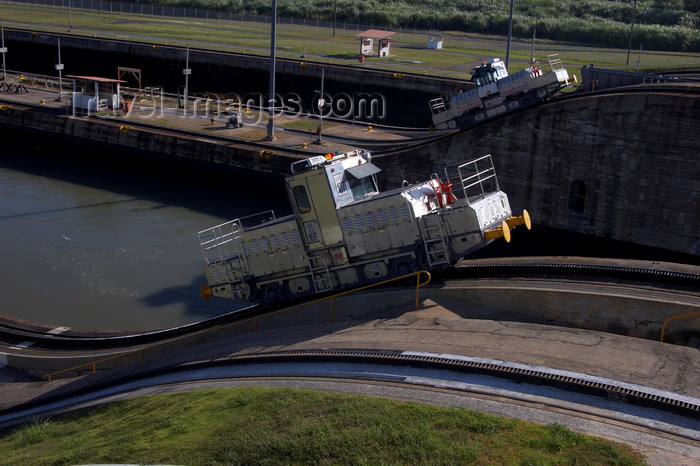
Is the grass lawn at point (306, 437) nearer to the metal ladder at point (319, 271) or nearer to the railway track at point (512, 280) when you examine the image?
the metal ladder at point (319, 271)

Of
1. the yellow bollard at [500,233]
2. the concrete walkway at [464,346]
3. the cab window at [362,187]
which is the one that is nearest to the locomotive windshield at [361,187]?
the cab window at [362,187]

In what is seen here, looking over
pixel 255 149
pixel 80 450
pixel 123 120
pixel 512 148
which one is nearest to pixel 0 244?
pixel 255 149

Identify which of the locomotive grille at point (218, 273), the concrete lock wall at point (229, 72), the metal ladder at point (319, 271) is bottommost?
the locomotive grille at point (218, 273)

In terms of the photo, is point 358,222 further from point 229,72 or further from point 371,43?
point 371,43

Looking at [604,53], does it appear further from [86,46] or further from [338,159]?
[338,159]

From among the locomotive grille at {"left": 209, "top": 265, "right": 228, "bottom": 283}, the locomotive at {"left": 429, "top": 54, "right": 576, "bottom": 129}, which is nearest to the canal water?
the locomotive grille at {"left": 209, "top": 265, "right": 228, "bottom": 283}

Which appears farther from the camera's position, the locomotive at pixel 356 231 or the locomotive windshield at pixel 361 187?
the locomotive windshield at pixel 361 187

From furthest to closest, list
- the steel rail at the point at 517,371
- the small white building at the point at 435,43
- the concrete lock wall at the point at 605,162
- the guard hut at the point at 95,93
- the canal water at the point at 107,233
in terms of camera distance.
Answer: the small white building at the point at 435,43
the guard hut at the point at 95,93
the concrete lock wall at the point at 605,162
the canal water at the point at 107,233
the steel rail at the point at 517,371

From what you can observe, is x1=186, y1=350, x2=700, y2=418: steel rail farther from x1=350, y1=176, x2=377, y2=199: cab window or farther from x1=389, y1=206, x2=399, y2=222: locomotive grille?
x1=350, y1=176, x2=377, y2=199: cab window
